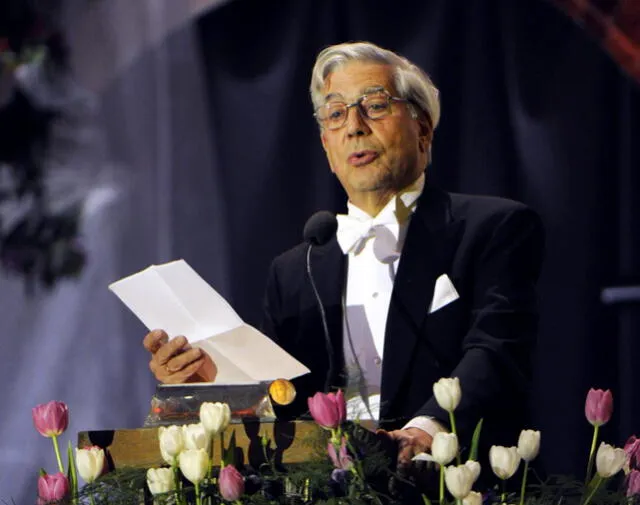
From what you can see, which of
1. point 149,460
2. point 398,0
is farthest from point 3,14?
point 149,460

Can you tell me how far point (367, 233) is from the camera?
2.78m

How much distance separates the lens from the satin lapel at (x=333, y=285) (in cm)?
267

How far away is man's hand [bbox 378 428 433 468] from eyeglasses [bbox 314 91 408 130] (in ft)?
3.55

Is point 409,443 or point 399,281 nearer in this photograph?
point 409,443

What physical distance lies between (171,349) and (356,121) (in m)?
0.84

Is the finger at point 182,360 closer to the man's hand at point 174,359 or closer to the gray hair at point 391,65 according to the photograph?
the man's hand at point 174,359

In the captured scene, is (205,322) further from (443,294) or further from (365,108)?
(365,108)

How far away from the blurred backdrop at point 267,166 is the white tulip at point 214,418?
5.72 feet

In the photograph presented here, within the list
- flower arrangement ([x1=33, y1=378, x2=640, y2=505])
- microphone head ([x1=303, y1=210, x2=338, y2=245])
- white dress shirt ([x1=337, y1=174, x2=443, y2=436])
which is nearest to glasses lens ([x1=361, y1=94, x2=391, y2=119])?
white dress shirt ([x1=337, y1=174, x2=443, y2=436])

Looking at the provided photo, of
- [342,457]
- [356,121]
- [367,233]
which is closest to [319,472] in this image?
[342,457]

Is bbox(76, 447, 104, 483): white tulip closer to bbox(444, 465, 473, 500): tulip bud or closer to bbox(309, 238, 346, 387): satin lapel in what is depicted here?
bbox(444, 465, 473, 500): tulip bud

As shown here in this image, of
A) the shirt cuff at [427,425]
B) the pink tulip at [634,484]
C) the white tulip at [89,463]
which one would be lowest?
the pink tulip at [634,484]

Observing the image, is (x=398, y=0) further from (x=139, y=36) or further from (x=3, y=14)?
(x=3, y=14)

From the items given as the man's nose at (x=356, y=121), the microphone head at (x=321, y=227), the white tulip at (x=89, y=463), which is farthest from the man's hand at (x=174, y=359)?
the man's nose at (x=356, y=121)
